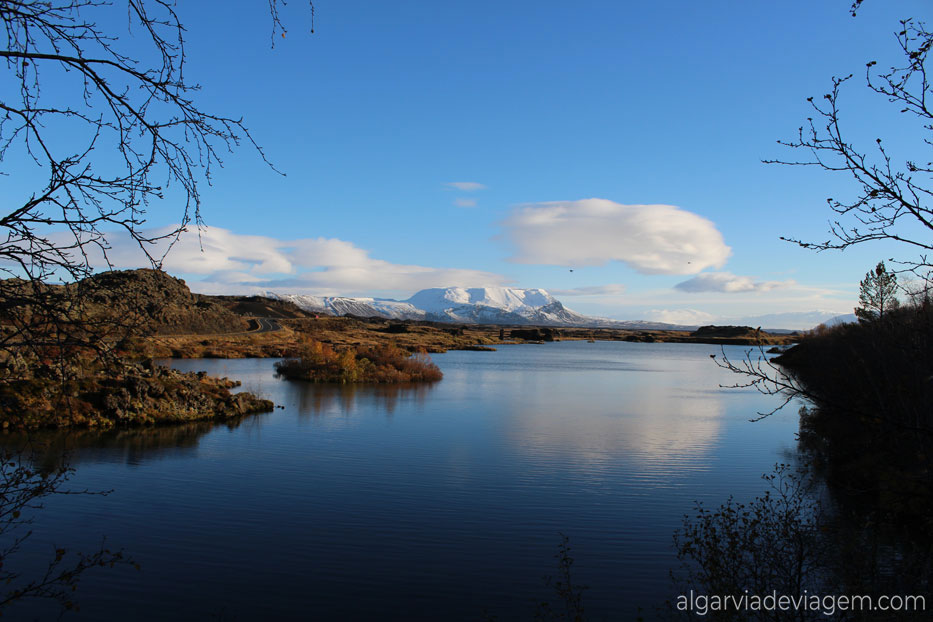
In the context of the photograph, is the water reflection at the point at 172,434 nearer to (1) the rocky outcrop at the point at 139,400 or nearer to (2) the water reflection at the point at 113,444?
(2) the water reflection at the point at 113,444

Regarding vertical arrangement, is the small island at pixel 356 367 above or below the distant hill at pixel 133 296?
below

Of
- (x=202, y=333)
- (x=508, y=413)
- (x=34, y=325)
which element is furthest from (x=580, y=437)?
(x=202, y=333)

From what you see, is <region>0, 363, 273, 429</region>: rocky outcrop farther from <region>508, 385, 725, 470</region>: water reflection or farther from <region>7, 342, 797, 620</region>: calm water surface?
<region>508, 385, 725, 470</region>: water reflection

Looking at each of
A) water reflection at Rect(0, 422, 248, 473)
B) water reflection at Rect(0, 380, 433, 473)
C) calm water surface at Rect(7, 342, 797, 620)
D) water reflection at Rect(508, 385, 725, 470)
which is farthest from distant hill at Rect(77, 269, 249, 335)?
water reflection at Rect(508, 385, 725, 470)

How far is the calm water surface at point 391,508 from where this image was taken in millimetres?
10523

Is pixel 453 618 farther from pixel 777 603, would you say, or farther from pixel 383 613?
pixel 777 603

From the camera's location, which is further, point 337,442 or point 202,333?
point 202,333

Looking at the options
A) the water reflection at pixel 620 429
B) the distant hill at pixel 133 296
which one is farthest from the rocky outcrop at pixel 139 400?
the distant hill at pixel 133 296

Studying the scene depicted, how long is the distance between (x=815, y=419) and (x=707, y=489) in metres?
9.05

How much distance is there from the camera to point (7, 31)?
442 cm

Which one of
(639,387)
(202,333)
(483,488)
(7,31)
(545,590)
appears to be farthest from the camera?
(202,333)

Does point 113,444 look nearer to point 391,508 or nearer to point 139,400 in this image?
point 139,400

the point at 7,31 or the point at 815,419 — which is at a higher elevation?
the point at 7,31

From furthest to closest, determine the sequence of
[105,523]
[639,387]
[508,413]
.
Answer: [639,387]
[508,413]
[105,523]
